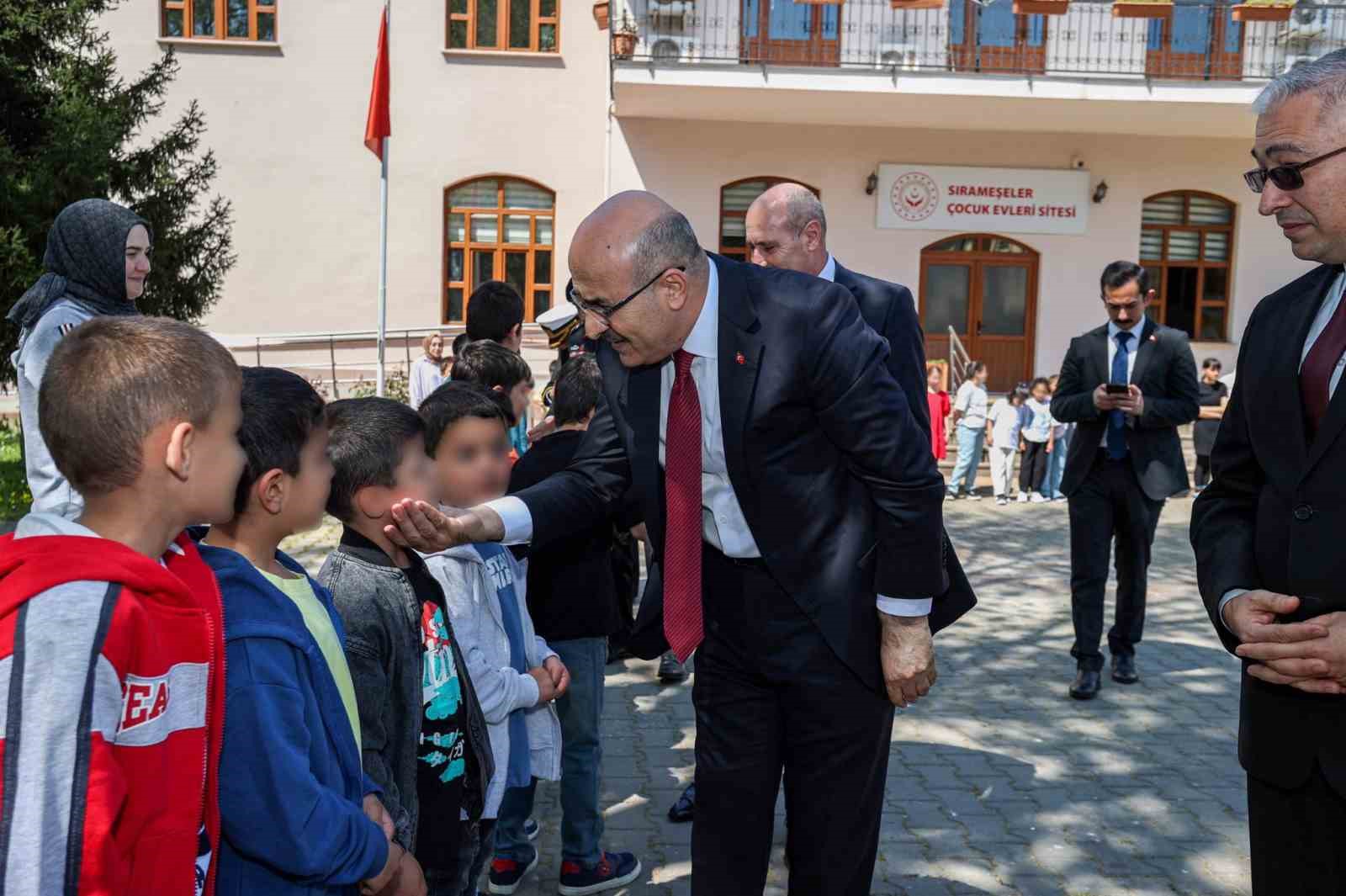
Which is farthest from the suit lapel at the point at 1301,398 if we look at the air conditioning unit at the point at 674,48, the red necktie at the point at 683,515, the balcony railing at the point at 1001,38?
the balcony railing at the point at 1001,38

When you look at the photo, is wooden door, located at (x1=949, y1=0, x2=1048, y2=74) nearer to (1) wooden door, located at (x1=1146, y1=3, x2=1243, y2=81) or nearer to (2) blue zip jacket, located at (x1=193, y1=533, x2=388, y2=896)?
(1) wooden door, located at (x1=1146, y1=3, x2=1243, y2=81)

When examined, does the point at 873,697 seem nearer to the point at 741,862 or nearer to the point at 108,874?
the point at 741,862

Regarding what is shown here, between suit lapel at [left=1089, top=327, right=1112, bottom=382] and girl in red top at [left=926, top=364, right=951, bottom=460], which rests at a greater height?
suit lapel at [left=1089, top=327, right=1112, bottom=382]

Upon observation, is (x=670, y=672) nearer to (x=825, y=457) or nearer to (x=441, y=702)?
(x=441, y=702)

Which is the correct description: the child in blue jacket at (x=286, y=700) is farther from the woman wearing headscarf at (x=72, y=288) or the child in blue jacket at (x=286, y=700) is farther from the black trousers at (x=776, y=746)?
the woman wearing headscarf at (x=72, y=288)

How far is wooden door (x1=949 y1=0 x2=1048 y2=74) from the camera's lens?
20.3 metres

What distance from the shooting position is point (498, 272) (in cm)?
2177

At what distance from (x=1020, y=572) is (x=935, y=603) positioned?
25.4ft

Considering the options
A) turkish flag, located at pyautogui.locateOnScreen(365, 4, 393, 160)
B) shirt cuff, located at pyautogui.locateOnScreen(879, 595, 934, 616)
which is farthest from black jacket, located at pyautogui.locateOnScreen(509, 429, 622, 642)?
turkish flag, located at pyautogui.locateOnScreen(365, 4, 393, 160)

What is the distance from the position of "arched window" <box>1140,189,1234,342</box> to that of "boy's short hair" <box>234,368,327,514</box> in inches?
869

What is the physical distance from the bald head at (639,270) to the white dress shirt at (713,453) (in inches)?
2.1

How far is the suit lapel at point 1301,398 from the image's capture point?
2.57 metres

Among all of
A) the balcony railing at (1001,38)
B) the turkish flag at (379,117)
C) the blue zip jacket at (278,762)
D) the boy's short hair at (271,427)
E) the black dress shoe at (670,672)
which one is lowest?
the black dress shoe at (670,672)

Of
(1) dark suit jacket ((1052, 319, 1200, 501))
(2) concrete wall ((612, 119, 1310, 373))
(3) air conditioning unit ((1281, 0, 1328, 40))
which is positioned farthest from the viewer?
(2) concrete wall ((612, 119, 1310, 373))
